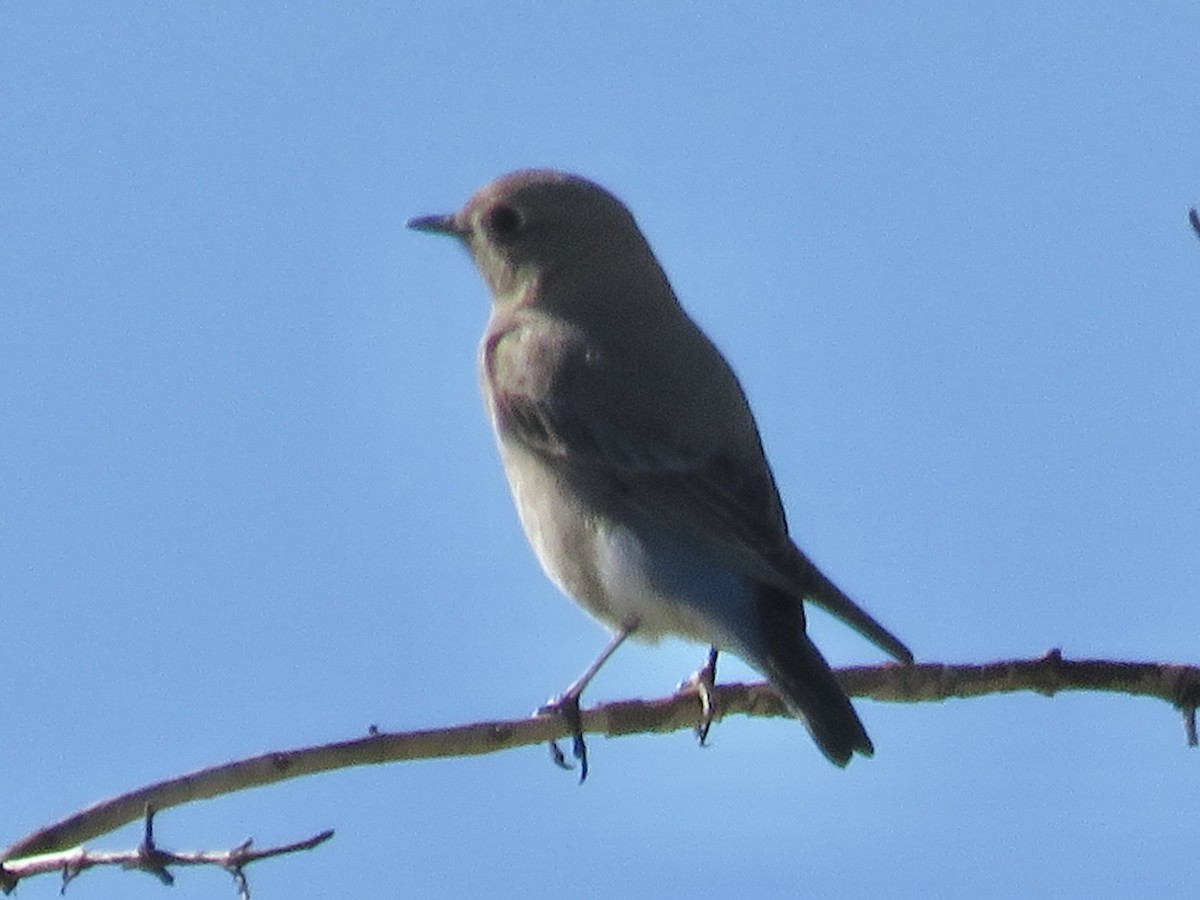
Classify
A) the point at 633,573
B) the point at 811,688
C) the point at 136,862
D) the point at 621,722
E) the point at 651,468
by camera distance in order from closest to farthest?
the point at 136,862 → the point at 621,722 → the point at 811,688 → the point at 633,573 → the point at 651,468

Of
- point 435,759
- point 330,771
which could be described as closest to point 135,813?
point 330,771

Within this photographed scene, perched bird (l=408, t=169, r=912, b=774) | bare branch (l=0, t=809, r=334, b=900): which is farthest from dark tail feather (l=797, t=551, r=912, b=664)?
bare branch (l=0, t=809, r=334, b=900)

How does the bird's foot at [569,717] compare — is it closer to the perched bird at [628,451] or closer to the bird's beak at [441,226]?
the perched bird at [628,451]

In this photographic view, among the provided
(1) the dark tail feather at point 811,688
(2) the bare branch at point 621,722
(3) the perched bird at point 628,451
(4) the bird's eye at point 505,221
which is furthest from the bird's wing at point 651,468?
(4) the bird's eye at point 505,221

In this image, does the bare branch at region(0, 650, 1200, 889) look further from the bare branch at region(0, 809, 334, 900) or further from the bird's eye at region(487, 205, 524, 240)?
the bird's eye at region(487, 205, 524, 240)

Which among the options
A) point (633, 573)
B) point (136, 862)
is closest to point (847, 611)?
point (633, 573)

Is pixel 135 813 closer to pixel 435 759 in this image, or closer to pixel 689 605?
pixel 435 759

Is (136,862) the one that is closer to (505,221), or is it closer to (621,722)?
(621,722)
